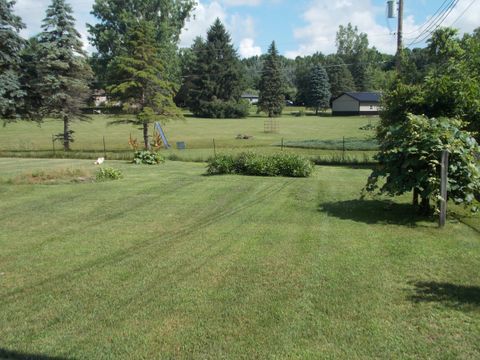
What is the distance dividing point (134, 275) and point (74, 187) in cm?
707

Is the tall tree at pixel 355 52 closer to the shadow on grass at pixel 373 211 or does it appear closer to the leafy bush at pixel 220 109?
the leafy bush at pixel 220 109

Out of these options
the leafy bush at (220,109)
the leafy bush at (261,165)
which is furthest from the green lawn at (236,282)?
the leafy bush at (220,109)

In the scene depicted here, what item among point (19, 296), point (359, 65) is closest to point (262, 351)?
point (19, 296)

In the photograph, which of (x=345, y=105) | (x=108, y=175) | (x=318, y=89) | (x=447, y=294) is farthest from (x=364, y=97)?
(x=447, y=294)

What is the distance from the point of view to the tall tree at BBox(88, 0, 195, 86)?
5019 cm

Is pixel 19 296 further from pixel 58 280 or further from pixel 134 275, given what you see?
pixel 134 275

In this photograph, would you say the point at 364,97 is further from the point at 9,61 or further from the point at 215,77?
the point at 9,61

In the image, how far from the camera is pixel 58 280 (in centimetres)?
514

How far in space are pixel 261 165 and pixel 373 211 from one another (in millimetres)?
5721

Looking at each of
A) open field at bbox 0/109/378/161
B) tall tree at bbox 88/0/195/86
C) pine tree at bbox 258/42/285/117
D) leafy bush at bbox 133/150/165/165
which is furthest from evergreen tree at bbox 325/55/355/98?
leafy bush at bbox 133/150/165/165

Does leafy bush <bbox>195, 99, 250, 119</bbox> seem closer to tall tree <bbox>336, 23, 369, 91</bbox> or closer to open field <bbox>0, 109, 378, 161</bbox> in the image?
open field <bbox>0, 109, 378, 161</bbox>

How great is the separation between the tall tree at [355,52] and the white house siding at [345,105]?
59.5 feet

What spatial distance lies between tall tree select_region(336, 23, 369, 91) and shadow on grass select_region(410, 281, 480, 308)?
94.0 meters

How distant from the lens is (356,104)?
7581cm
